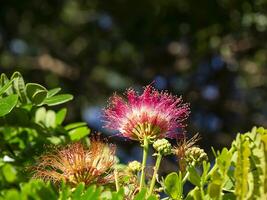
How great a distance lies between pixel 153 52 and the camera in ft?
21.0

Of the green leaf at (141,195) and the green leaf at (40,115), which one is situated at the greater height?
the green leaf at (40,115)

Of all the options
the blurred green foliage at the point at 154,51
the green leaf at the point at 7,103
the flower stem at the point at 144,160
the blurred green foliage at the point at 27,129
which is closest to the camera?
the flower stem at the point at 144,160

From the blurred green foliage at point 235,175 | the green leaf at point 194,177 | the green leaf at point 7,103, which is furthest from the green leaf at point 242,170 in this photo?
the green leaf at point 7,103

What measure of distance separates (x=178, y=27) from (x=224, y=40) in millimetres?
493

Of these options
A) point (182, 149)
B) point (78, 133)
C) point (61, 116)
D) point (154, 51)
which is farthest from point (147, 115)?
point (154, 51)

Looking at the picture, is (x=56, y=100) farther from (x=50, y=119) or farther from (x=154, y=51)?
(x=154, y=51)

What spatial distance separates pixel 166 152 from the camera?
1.34 meters

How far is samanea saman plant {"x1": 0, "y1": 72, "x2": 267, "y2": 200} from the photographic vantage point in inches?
46.6

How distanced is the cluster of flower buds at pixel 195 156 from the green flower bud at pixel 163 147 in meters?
0.05

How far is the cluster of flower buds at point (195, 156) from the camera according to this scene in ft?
4.51

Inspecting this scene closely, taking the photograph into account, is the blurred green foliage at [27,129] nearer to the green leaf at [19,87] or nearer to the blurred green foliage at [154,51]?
the green leaf at [19,87]

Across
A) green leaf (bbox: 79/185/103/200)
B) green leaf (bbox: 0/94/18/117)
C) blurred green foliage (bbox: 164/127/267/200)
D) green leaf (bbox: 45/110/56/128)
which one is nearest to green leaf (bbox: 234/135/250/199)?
blurred green foliage (bbox: 164/127/267/200)

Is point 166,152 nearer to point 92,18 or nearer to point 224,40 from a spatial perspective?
point 224,40

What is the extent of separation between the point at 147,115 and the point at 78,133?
418 mm
